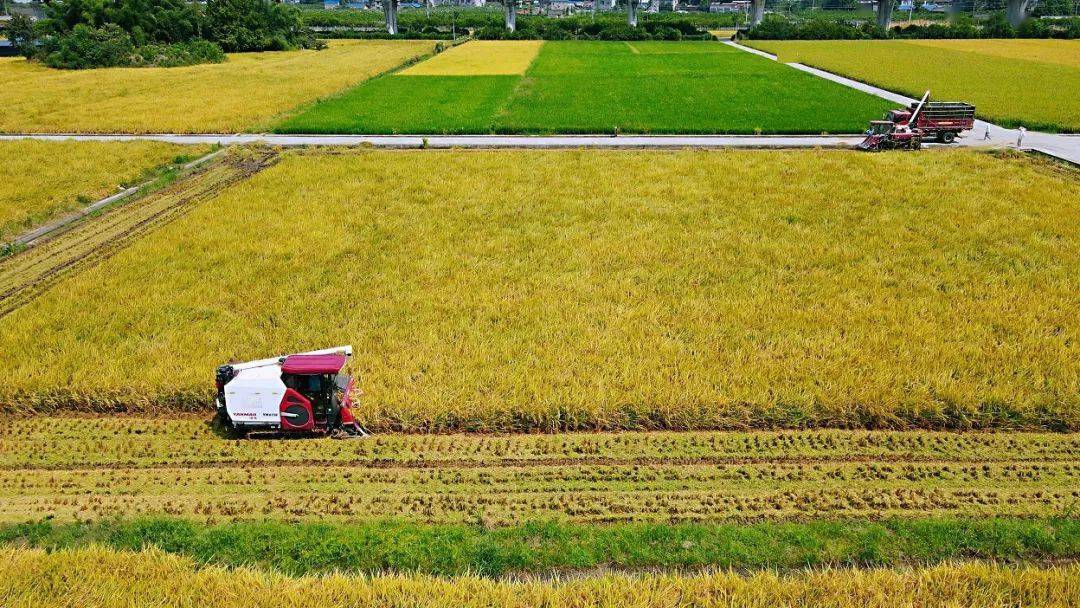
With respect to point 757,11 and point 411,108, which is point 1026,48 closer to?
point 757,11

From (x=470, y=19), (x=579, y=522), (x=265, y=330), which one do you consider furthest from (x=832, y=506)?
(x=470, y=19)

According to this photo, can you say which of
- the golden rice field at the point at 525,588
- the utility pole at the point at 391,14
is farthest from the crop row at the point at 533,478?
the utility pole at the point at 391,14

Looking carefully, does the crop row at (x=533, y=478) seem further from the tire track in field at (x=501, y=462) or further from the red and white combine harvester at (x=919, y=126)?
the red and white combine harvester at (x=919, y=126)

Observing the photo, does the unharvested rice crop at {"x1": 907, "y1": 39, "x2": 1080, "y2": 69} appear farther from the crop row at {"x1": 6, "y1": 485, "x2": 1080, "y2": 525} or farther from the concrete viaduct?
the crop row at {"x1": 6, "y1": 485, "x2": 1080, "y2": 525}

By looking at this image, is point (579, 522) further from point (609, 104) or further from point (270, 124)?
point (609, 104)

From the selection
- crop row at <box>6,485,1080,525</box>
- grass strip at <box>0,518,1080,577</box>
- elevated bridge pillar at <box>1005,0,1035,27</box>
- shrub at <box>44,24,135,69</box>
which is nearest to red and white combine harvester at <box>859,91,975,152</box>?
crop row at <box>6,485,1080,525</box>

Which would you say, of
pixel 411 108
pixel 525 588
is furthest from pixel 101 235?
pixel 411 108

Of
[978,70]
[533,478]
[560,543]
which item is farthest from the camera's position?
[978,70]
